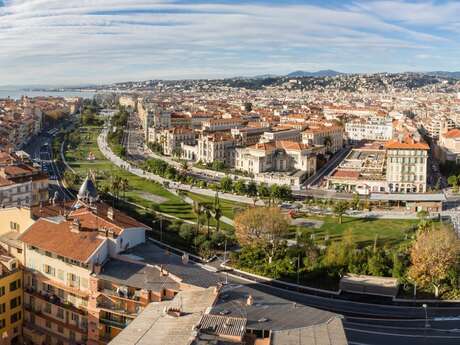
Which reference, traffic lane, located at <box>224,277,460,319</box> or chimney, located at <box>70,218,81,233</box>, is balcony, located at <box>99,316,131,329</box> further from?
traffic lane, located at <box>224,277,460,319</box>

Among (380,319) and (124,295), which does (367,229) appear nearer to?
(380,319)

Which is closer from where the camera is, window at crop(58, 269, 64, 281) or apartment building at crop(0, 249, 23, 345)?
window at crop(58, 269, 64, 281)

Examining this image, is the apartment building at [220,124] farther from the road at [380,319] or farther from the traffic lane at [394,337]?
the traffic lane at [394,337]

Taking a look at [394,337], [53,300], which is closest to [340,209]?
[394,337]

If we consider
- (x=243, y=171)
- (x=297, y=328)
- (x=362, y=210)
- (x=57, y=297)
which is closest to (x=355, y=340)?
(x=297, y=328)

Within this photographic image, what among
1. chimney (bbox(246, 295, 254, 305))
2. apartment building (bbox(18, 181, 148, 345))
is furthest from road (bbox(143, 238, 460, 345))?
chimney (bbox(246, 295, 254, 305))

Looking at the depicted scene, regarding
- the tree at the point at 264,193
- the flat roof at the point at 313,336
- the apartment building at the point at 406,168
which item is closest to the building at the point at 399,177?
the apartment building at the point at 406,168
